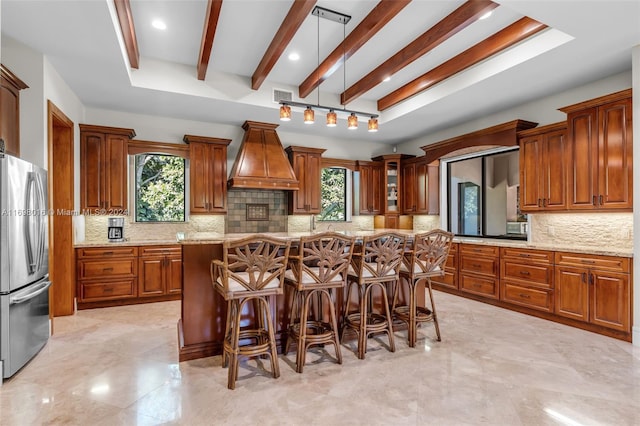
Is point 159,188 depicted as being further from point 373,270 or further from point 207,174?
point 373,270

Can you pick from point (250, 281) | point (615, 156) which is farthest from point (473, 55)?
point (250, 281)

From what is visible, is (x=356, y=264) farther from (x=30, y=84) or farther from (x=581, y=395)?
(x=30, y=84)

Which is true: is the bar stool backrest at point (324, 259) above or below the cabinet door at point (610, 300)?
above

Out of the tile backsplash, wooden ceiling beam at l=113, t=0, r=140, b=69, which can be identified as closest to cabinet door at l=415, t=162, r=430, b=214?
the tile backsplash

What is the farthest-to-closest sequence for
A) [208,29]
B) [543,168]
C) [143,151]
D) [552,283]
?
[143,151]
[543,168]
[552,283]
[208,29]

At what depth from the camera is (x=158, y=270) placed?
15.7 ft

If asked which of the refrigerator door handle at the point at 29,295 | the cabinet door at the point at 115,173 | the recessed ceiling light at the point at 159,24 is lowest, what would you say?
the refrigerator door handle at the point at 29,295

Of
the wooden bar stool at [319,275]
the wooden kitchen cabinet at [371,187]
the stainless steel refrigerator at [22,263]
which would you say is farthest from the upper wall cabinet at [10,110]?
the wooden kitchen cabinet at [371,187]

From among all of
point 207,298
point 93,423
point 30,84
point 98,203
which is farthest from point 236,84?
point 93,423

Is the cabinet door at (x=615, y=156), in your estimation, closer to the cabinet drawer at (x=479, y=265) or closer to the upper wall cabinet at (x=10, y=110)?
the cabinet drawer at (x=479, y=265)

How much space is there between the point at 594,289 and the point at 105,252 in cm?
586

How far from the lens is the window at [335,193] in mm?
6891

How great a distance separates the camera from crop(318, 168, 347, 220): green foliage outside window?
689cm

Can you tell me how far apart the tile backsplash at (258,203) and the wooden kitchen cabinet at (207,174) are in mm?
364
